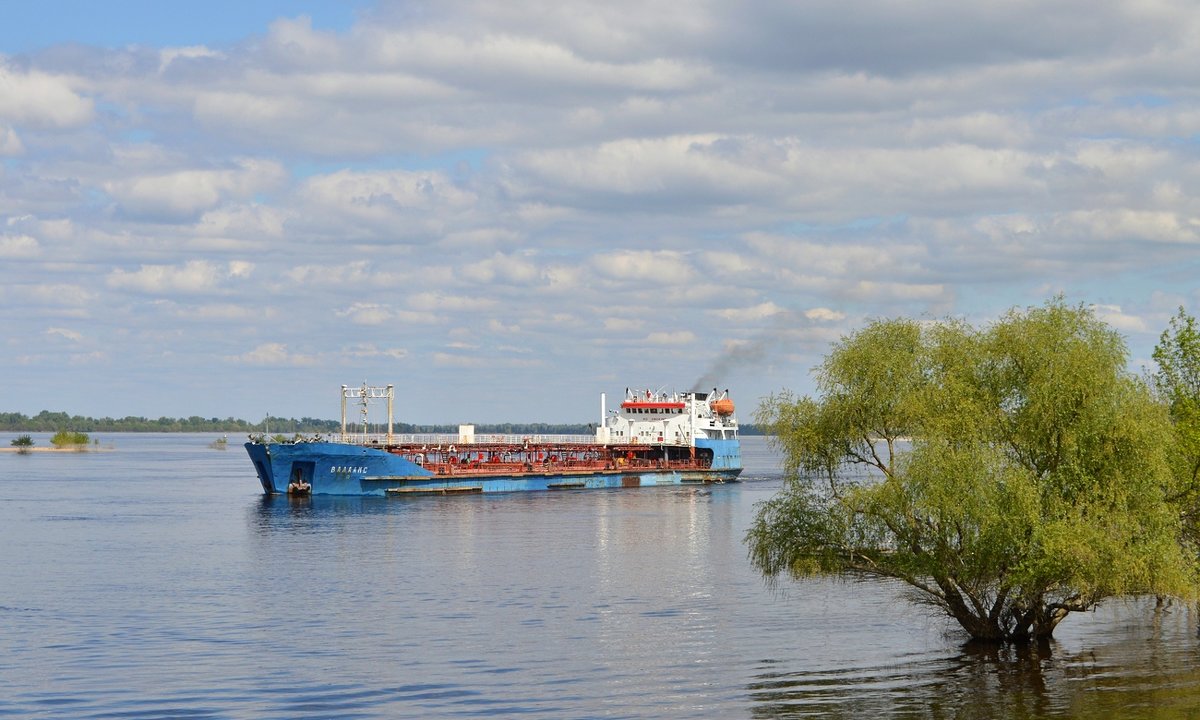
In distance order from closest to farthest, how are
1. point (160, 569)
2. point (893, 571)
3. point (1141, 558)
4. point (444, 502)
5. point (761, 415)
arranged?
point (1141, 558) < point (893, 571) < point (761, 415) < point (160, 569) < point (444, 502)

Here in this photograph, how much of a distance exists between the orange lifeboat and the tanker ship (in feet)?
0.54

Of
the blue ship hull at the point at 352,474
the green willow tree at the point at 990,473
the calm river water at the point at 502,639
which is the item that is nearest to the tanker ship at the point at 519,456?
the blue ship hull at the point at 352,474

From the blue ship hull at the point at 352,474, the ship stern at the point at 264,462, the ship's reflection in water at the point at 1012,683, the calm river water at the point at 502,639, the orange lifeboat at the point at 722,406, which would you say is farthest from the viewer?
the orange lifeboat at the point at 722,406

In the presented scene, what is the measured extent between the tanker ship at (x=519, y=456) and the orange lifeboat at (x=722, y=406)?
0.54ft

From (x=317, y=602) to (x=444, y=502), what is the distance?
55143mm

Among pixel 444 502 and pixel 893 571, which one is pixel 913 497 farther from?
pixel 444 502

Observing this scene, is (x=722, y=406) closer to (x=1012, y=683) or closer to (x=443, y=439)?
(x=443, y=439)

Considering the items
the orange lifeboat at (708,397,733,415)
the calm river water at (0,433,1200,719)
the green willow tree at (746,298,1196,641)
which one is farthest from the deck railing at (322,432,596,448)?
the green willow tree at (746,298,1196,641)

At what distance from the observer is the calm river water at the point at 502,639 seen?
114ft

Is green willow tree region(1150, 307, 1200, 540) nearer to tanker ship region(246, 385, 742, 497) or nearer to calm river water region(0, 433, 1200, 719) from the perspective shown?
calm river water region(0, 433, 1200, 719)

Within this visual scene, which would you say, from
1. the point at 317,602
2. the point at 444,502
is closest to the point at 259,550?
the point at 317,602

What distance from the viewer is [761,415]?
4078 cm

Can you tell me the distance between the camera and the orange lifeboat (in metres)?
154

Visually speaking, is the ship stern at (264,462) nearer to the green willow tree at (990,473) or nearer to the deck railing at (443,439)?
the deck railing at (443,439)
